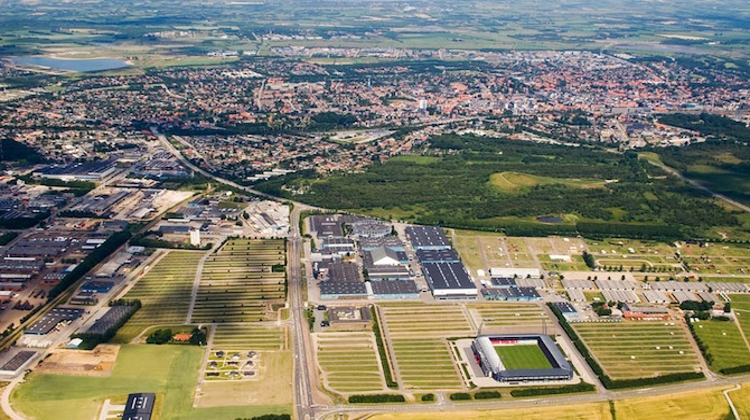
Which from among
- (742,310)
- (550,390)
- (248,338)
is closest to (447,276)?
(550,390)

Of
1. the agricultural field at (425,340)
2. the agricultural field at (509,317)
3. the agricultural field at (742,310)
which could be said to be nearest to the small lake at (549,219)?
the agricultural field at (509,317)

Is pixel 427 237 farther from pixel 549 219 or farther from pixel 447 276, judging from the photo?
pixel 549 219

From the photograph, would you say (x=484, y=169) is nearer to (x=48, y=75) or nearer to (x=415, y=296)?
(x=415, y=296)

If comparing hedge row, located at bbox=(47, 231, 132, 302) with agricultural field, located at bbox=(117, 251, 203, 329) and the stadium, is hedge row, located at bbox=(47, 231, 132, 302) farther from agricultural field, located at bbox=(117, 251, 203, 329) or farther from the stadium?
the stadium

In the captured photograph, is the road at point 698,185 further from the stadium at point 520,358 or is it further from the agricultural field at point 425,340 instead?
the agricultural field at point 425,340

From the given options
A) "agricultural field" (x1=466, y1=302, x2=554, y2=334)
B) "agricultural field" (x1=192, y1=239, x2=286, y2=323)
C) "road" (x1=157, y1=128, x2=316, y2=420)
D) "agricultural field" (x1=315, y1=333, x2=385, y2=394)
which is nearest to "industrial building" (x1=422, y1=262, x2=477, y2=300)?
"agricultural field" (x1=466, y1=302, x2=554, y2=334)
